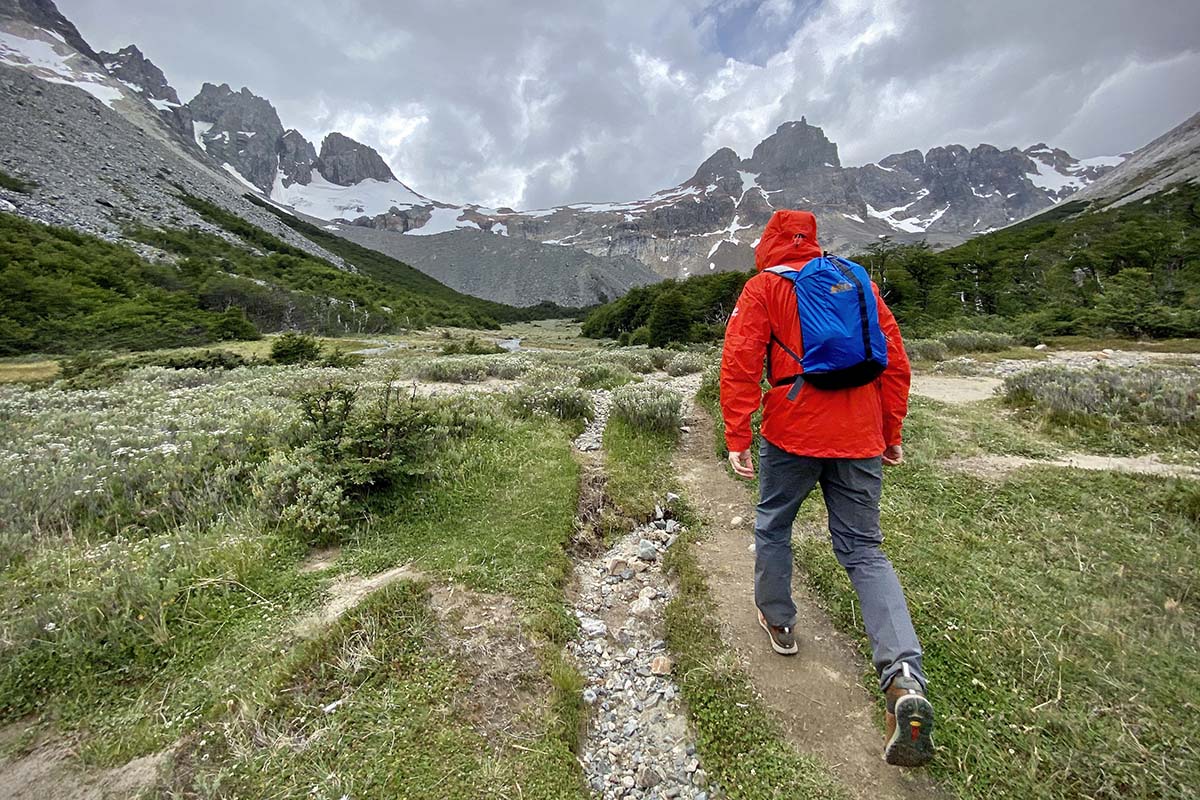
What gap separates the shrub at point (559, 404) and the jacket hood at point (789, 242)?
6150 mm

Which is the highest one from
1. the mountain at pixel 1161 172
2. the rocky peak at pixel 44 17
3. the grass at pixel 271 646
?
the rocky peak at pixel 44 17

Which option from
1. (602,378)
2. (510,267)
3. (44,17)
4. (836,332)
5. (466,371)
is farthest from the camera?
(510,267)

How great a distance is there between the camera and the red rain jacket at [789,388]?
108 inches

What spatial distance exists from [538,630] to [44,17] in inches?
6966

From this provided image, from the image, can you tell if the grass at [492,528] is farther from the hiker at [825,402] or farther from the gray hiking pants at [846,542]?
the hiker at [825,402]

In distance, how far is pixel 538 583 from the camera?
12.5 ft

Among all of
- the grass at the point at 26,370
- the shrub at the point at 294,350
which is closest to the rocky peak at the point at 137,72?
the grass at the point at 26,370

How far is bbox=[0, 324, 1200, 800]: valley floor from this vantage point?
2.30 metres

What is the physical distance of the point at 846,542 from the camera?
2.87 m

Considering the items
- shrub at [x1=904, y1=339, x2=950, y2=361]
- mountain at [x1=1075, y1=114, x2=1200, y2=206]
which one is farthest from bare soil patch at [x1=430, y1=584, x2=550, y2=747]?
mountain at [x1=1075, y1=114, x2=1200, y2=206]

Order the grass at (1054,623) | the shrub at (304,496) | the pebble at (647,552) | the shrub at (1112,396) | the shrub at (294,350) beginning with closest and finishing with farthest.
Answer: the grass at (1054,623) → the shrub at (304,496) → the pebble at (647,552) → the shrub at (1112,396) → the shrub at (294,350)

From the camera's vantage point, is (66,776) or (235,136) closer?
(66,776)

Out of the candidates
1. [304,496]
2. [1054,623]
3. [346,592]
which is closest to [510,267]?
[304,496]

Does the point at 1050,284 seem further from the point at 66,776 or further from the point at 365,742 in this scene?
the point at 66,776
